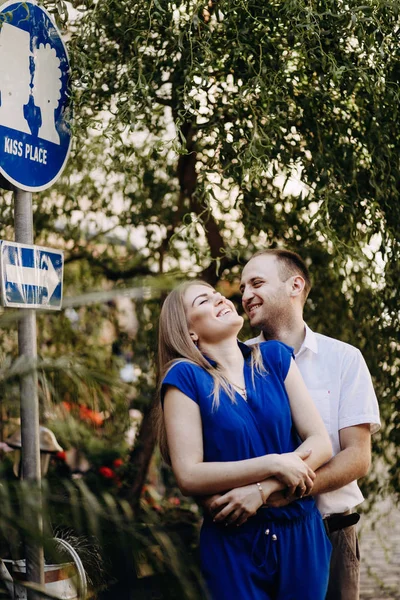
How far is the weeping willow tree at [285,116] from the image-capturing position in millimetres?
3061

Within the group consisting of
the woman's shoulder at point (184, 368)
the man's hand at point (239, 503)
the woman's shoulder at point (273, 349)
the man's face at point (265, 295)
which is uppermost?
the man's face at point (265, 295)

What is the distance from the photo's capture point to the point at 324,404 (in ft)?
8.77

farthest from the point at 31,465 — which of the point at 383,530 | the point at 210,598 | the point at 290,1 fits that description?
the point at 383,530

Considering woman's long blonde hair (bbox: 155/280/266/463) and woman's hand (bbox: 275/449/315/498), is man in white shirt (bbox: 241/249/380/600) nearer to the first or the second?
woman's hand (bbox: 275/449/315/498)

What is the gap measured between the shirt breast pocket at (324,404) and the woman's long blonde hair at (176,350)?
11.8 inches

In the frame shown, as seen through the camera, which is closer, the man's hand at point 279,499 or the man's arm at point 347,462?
the man's hand at point 279,499

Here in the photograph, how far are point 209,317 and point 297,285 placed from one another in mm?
536

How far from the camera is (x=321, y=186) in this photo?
11.1 feet

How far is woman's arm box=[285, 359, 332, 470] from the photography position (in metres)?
2.35

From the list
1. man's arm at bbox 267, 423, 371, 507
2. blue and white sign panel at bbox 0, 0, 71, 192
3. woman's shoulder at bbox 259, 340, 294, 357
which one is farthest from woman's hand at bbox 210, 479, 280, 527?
blue and white sign panel at bbox 0, 0, 71, 192

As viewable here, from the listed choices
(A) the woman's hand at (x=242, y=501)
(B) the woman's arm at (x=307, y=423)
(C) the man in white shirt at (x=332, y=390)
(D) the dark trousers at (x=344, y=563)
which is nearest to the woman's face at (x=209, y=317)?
(B) the woman's arm at (x=307, y=423)

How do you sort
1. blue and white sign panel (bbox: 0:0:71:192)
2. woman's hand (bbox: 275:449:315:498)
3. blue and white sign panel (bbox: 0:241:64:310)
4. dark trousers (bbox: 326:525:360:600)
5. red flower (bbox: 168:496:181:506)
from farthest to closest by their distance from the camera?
red flower (bbox: 168:496:181:506)
dark trousers (bbox: 326:525:360:600)
blue and white sign panel (bbox: 0:0:71:192)
blue and white sign panel (bbox: 0:241:64:310)
woman's hand (bbox: 275:449:315:498)

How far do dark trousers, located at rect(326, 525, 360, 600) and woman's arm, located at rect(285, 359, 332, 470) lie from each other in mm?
489

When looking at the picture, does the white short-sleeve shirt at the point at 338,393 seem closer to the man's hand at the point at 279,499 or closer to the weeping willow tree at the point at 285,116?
the man's hand at the point at 279,499
